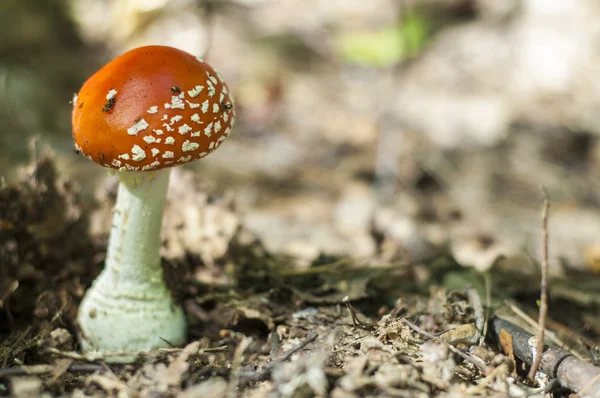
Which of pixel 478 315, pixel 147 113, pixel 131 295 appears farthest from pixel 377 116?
pixel 147 113

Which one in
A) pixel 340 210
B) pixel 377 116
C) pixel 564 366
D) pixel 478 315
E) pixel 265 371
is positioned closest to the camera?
pixel 265 371

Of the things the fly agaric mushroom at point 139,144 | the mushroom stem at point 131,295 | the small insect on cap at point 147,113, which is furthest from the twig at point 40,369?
the small insect on cap at point 147,113

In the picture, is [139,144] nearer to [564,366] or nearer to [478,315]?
[478,315]

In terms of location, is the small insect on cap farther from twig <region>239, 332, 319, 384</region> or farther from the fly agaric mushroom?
twig <region>239, 332, 319, 384</region>

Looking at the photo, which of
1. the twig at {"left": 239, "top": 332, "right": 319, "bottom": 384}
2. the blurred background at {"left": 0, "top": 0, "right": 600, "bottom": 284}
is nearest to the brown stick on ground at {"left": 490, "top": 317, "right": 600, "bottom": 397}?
the twig at {"left": 239, "top": 332, "right": 319, "bottom": 384}

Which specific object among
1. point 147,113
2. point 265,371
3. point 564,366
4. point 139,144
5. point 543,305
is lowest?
point 564,366

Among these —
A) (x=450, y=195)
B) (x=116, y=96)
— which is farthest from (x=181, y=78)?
(x=450, y=195)

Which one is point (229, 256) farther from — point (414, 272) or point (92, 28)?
point (92, 28)
